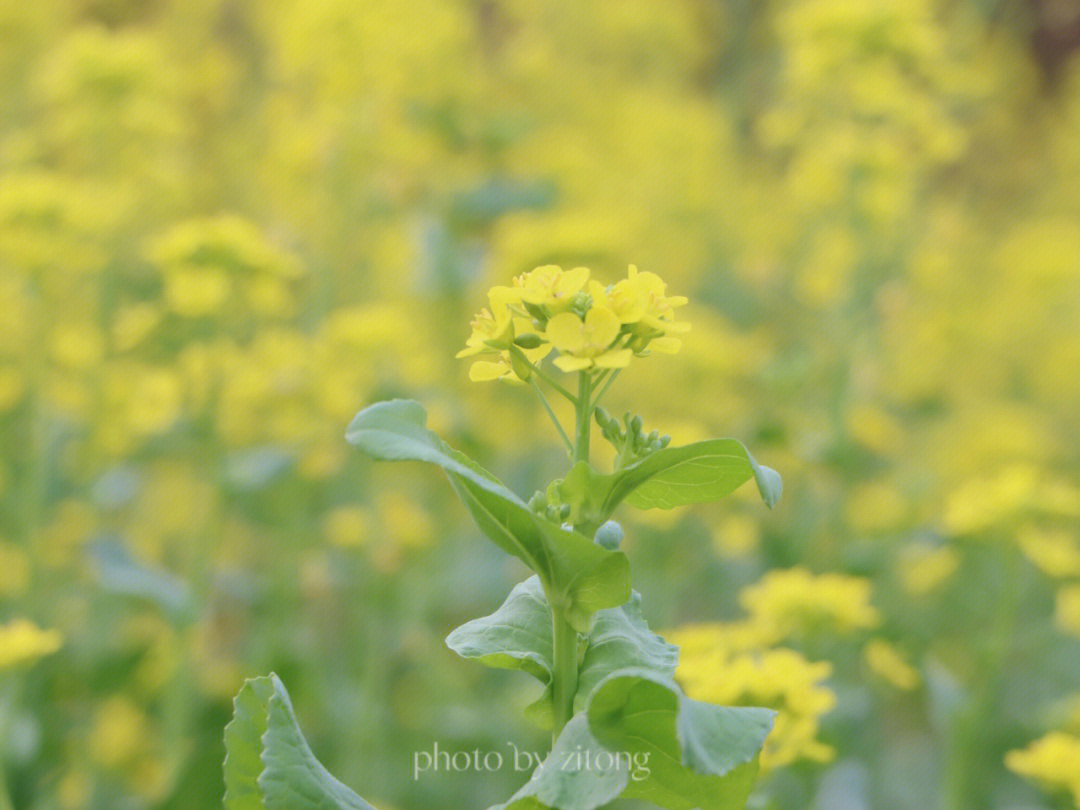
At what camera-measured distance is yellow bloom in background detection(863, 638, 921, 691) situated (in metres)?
1.16

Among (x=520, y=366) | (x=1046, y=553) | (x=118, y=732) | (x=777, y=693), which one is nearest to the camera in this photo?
(x=520, y=366)

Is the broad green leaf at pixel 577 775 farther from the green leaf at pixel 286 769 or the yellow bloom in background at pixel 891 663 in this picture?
the yellow bloom in background at pixel 891 663

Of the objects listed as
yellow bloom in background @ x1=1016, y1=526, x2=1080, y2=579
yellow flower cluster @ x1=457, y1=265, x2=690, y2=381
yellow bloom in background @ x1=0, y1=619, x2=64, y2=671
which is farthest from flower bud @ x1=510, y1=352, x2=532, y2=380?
yellow bloom in background @ x1=1016, y1=526, x2=1080, y2=579

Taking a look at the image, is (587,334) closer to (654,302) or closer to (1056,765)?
(654,302)

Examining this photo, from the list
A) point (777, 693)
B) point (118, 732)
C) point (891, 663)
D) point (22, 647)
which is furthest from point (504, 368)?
point (118, 732)

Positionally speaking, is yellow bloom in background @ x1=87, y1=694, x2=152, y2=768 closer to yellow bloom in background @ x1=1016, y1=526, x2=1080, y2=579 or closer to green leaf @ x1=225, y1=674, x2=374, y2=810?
green leaf @ x1=225, y1=674, x2=374, y2=810

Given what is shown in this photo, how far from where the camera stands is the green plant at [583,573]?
509 millimetres

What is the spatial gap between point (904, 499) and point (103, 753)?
1.17m

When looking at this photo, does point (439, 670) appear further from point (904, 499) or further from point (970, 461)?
point (970, 461)

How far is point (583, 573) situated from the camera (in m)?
0.53

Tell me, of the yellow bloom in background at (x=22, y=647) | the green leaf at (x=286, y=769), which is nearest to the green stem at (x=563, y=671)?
the green leaf at (x=286, y=769)

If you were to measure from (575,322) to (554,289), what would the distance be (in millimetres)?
27

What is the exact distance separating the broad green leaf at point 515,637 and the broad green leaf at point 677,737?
5cm

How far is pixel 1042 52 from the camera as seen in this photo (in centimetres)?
412
